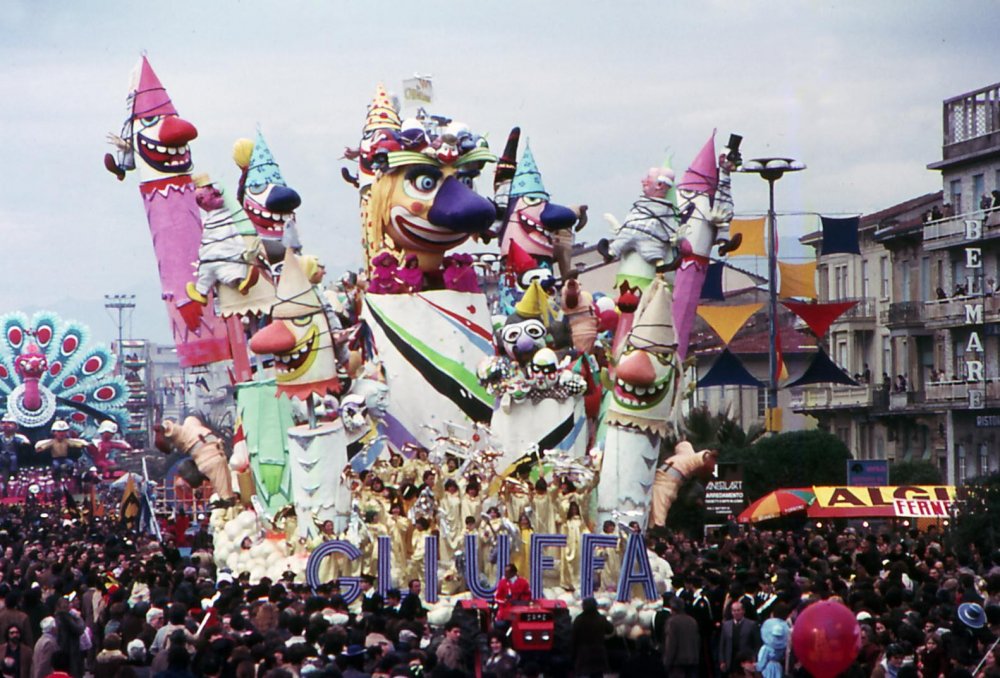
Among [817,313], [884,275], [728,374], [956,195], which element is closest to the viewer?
[817,313]

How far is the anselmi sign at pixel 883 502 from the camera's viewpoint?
101 ft

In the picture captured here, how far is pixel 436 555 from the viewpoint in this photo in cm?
2366

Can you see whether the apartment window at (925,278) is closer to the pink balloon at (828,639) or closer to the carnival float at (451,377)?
the carnival float at (451,377)

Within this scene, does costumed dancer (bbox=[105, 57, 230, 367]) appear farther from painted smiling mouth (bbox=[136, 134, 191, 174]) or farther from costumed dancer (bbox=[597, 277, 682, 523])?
costumed dancer (bbox=[597, 277, 682, 523])

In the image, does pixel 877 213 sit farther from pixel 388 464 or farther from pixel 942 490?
pixel 388 464

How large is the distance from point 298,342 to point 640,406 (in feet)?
14.2

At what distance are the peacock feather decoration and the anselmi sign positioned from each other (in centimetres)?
4471

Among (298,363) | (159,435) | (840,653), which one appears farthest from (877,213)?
(840,653)

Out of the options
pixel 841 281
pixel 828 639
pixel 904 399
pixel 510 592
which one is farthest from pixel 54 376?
pixel 828 639

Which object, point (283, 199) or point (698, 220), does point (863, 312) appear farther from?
point (283, 199)

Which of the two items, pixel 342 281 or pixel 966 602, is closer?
pixel 966 602

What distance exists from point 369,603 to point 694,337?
45.2m

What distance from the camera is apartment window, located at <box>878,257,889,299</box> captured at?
182ft

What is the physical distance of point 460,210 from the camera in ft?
86.4
